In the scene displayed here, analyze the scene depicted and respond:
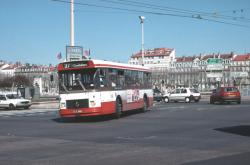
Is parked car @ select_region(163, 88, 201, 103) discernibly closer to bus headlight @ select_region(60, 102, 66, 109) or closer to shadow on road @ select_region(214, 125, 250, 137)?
bus headlight @ select_region(60, 102, 66, 109)

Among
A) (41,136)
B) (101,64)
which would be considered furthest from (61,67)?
(41,136)

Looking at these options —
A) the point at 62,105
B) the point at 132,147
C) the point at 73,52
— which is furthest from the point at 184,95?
the point at 132,147

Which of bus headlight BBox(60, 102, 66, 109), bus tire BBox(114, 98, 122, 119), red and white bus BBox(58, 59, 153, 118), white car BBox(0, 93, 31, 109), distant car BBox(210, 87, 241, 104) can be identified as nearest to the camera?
red and white bus BBox(58, 59, 153, 118)

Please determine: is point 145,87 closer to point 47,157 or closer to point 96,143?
point 96,143

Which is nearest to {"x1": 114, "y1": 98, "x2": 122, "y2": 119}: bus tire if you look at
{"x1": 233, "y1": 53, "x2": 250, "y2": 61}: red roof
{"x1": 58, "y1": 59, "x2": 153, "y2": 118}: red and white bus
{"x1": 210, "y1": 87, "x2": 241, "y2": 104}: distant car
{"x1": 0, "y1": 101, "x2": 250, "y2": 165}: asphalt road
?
{"x1": 58, "y1": 59, "x2": 153, "y2": 118}: red and white bus

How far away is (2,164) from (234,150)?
548 cm

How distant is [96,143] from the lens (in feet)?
44.6

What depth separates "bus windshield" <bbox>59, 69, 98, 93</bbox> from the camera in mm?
22172

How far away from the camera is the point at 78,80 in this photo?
881 inches

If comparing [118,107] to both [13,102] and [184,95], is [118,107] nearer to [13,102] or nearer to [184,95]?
[13,102]

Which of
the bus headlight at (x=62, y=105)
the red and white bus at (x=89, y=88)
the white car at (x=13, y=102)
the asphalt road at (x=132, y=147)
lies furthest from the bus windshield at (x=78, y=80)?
the white car at (x=13, y=102)

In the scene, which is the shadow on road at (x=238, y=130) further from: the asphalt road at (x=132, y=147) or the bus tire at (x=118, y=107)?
the bus tire at (x=118, y=107)

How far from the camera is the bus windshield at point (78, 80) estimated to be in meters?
22.2

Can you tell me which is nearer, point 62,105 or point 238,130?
point 238,130
